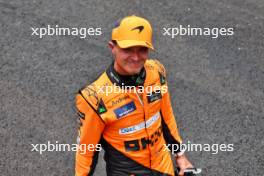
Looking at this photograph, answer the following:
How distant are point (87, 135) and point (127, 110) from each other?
0.39 meters

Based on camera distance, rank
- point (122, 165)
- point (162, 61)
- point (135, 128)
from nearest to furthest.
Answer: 1. point (135, 128)
2. point (122, 165)
3. point (162, 61)

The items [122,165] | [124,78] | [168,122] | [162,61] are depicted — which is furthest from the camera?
[162,61]

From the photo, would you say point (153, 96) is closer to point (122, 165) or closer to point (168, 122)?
point (168, 122)

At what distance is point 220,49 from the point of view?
707 centimetres

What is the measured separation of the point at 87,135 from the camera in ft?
10.7

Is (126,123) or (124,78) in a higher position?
(124,78)

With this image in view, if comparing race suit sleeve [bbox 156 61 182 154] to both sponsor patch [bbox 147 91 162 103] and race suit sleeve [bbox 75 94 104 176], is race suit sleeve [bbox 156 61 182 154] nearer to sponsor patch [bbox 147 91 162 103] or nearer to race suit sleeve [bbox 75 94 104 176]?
sponsor patch [bbox 147 91 162 103]

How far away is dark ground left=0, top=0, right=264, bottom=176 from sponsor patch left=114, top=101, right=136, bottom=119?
207 centimetres

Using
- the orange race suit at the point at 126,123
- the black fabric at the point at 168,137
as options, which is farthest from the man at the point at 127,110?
the black fabric at the point at 168,137

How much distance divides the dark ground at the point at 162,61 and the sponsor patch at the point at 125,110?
6.79 ft

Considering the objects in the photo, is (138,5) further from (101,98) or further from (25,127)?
(101,98)

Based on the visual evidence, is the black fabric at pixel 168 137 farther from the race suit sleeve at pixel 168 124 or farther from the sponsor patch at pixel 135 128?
the sponsor patch at pixel 135 128

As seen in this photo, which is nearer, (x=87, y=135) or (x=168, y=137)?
(x=87, y=135)

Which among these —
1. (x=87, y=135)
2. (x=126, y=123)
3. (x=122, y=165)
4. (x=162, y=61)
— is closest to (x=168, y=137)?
(x=122, y=165)
